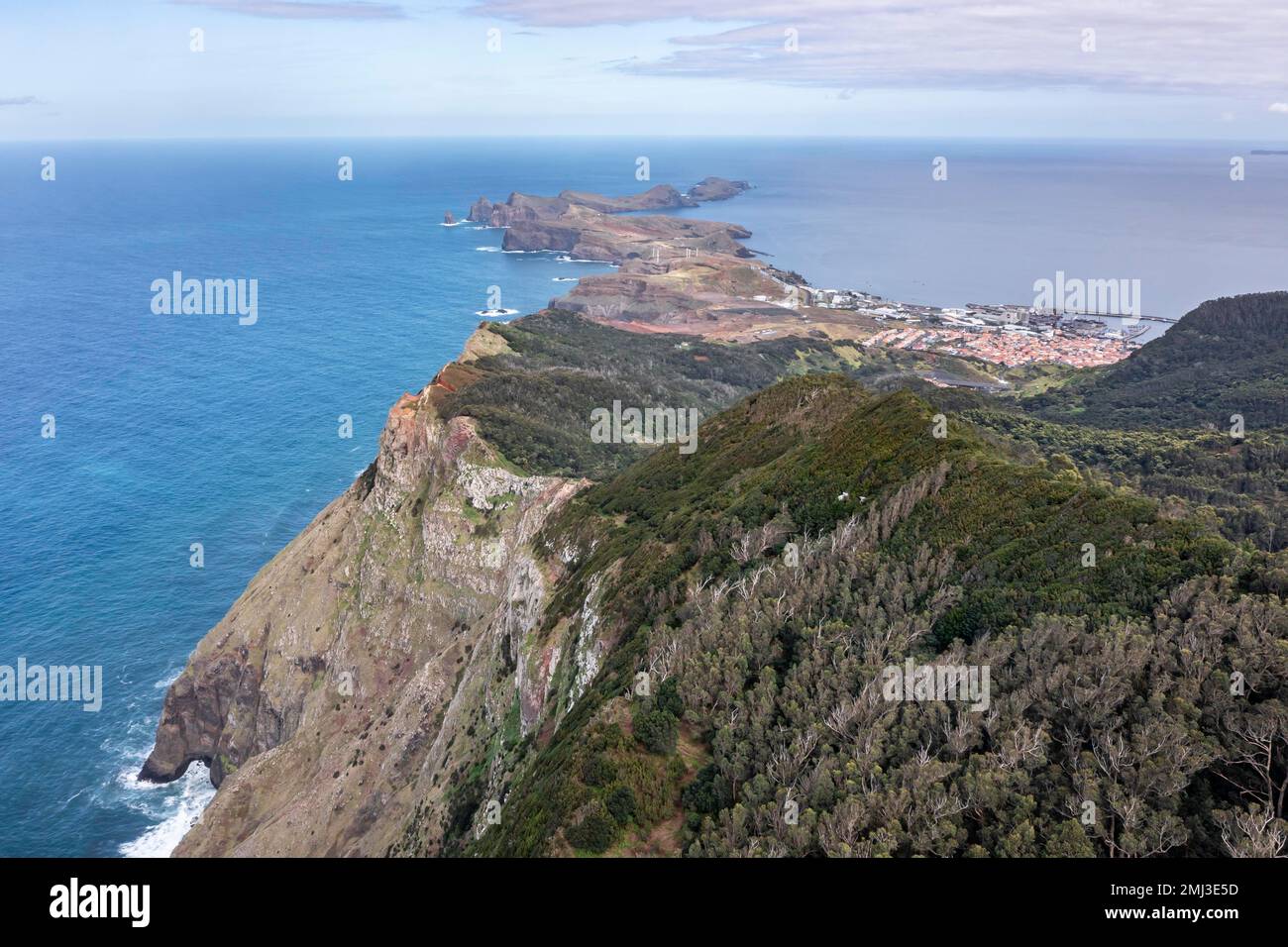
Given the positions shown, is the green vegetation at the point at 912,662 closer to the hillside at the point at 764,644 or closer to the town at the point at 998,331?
the hillside at the point at 764,644

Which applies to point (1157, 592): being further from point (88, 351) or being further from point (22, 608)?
point (88, 351)

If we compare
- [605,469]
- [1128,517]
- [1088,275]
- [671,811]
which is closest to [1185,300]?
[1088,275]

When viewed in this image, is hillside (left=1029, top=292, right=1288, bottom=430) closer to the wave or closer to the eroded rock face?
the eroded rock face

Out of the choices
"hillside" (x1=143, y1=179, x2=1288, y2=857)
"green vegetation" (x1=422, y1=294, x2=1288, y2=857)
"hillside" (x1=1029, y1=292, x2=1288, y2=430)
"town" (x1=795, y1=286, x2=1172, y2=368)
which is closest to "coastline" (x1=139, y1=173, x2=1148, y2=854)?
"hillside" (x1=143, y1=179, x2=1288, y2=857)

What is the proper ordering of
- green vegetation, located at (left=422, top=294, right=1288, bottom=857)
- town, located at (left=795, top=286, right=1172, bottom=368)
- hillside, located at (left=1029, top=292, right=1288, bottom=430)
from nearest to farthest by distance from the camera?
green vegetation, located at (left=422, top=294, right=1288, bottom=857) → hillside, located at (left=1029, top=292, right=1288, bottom=430) → town, located at (left=795, top=286, right=1172, bottom=368)

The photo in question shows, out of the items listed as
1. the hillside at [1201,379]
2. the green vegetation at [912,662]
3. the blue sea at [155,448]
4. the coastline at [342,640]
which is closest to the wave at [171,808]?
the blue sea at [155,448]

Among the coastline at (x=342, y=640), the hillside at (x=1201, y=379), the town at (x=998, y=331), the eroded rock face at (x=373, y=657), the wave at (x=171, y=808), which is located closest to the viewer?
the eroded rock face at (x=373, y=657)

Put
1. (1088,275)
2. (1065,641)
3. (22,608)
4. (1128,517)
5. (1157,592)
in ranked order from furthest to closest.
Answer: (1088,275), (22,608), (1128,517), (1157,592), (1065,641)

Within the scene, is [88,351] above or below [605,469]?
above
